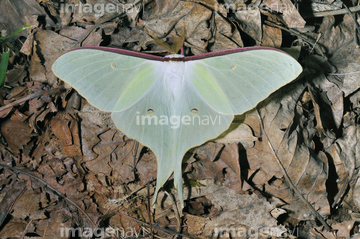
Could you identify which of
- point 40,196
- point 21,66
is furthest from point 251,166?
point 21,66

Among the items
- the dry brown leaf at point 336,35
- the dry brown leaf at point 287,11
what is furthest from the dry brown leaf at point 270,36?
the dry brown leaf at point 336,35

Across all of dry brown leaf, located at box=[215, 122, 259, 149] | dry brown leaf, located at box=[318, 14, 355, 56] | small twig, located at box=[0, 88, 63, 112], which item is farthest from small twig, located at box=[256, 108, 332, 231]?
small twig, located at box=[0, 88, 63, 112]

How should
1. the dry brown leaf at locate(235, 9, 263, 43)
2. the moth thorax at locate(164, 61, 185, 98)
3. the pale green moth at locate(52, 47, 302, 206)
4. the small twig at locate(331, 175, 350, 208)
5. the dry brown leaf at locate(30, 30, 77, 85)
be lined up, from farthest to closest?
the small twig at locate(331, 175, 350, 208)
the dry brown leaf at locate(30, 30, 77, 85)
the dry brown leaf at locate(235, 9, 263, 43)
the moth thorax at locate(164, 61, 185, 98)
the pale green moth at locate(52, 47, 302, 206)

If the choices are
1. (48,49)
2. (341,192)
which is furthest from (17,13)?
(341,192)

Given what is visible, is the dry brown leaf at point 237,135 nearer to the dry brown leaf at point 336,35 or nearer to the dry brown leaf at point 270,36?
the dry brown leaf at point 270,36

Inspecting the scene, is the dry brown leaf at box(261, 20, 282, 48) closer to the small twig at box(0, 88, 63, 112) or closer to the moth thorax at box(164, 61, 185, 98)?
the moth thorax at box(164, 61, 185, 98)

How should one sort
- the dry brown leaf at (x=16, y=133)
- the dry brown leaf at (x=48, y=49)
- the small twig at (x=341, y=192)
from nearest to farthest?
1. the dry brown leaf at (x=48, y=49)
2. the small twig at (x=341, y=192)
3. the dry brown leaf at (x=16, y=133)

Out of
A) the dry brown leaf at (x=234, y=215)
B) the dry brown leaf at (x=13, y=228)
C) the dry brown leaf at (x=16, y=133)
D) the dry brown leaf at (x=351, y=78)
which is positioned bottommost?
the dry brown leaf at (x=13, y=228)
